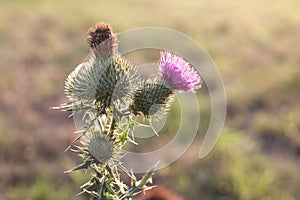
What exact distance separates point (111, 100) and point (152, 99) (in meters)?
0.23

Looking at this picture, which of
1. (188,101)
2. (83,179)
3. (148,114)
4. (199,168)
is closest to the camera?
(148,114)

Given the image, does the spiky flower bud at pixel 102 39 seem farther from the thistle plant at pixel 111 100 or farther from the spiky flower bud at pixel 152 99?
the spiky flower bud at pixel 152 99

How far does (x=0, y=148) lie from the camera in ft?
18.9

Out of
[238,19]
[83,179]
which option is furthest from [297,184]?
[238,19]

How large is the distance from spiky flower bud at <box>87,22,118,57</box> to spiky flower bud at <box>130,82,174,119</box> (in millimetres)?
217

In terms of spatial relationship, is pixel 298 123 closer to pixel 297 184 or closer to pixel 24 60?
pixel 297 184

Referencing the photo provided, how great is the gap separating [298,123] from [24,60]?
4194 millimetres

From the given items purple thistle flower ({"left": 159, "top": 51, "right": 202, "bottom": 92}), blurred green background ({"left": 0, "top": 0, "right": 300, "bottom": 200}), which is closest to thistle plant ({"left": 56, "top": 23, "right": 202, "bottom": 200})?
purple thistle flower ({"left": 159, "top": 51, "right": 202, "bottom": 92})

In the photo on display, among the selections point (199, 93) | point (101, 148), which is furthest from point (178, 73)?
point (199, 93)

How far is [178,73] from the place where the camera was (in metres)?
2.36

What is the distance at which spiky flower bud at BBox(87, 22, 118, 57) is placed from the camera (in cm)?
236

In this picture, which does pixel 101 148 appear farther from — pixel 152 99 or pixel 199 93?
pixel 199 93

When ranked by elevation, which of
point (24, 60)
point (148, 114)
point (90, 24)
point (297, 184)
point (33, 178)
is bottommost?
point (297, 184)

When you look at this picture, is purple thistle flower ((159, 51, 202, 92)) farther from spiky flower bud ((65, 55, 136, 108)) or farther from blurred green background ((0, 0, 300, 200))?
blurred green background ((0, 0, 300, 200))
